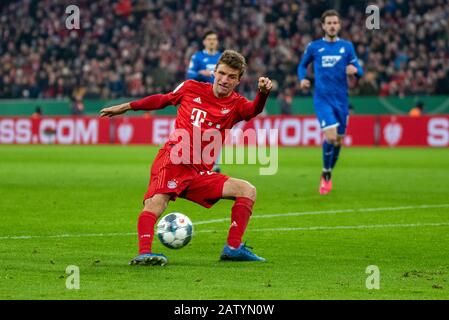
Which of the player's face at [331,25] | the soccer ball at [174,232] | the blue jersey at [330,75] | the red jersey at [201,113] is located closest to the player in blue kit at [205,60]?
the blue jersey at [330,75]

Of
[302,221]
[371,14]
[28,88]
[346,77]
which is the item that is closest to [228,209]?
[302,221]

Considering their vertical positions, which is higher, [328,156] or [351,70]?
[351,70]

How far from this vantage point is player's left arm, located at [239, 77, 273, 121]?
834 centimetres

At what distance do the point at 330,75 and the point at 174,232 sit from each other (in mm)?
7883

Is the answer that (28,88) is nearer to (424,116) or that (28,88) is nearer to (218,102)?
(424,116)

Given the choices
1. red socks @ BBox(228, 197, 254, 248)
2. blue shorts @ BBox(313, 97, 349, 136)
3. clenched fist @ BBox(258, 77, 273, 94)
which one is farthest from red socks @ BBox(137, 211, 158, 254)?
blue shorts @ BBox(313, 97, 349, 136)

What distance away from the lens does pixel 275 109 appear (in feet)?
113

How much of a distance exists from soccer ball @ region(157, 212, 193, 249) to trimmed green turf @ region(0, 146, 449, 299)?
0.16 meters

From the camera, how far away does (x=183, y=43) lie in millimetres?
37844
